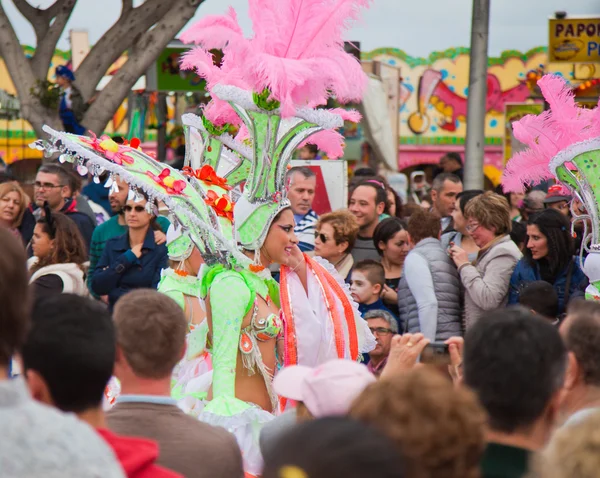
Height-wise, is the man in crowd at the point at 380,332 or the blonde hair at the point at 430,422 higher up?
the blonde hair at the point at 430,422

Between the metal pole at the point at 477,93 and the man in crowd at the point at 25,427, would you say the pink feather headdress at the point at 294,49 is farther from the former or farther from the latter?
the metal pole at the point at 477,93

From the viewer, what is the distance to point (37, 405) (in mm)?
1749

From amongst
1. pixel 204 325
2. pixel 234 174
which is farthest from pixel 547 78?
pixel 204 325

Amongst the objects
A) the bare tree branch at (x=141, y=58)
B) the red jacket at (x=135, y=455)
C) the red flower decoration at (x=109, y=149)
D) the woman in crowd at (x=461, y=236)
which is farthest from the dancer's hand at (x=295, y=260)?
the bare tree branch at (x=141, y=58)

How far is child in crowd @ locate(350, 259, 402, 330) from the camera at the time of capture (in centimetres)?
615

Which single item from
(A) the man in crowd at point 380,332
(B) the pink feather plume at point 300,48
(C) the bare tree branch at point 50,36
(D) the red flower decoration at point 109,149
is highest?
(C) the bare tree branch at point 50,36

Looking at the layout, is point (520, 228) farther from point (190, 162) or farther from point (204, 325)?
point (204, 325)

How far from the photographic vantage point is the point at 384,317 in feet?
19.3

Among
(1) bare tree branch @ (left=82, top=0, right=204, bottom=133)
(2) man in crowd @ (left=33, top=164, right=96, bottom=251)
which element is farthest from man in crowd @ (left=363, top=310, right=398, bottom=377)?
(1) bare tree branch @ (left=82, top=0, right=204, bottom=133)

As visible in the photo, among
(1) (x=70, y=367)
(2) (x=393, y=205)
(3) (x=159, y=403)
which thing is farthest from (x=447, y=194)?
(1) (x=70, y=367)

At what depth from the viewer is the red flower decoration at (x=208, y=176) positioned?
5133mm

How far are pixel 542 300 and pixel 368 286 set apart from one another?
123 centimetres

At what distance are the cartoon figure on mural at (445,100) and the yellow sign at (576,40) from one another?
311 inches

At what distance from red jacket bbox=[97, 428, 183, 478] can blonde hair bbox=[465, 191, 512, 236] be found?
4.13m
